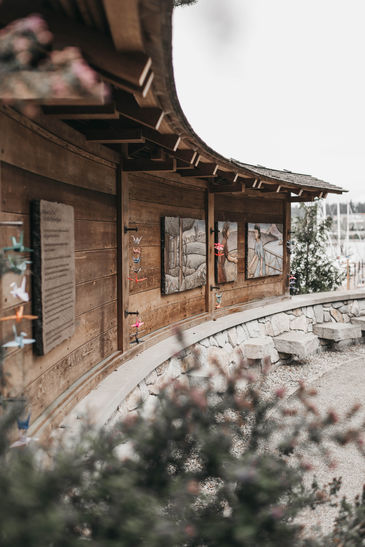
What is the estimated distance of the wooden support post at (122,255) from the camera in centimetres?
454

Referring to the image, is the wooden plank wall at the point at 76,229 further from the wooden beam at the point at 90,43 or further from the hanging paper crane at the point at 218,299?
the hanging paper crane at the point at 218,299

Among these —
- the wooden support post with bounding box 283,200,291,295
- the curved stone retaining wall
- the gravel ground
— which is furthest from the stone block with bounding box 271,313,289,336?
the wooden support post with bounding box 283,200,291,295

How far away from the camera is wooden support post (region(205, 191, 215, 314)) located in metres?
6.86

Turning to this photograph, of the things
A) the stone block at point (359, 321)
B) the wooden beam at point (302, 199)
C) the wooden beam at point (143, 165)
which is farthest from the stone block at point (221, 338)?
the wooden beam at point (302, 199)

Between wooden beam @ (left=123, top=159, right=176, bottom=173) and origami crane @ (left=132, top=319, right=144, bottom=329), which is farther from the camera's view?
origami crane @ (left=132, top=319, right=144, bottom=329)

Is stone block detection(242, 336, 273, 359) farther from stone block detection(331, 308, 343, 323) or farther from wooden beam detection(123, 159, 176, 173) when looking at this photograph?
wooden beam detection(123, 159, 176, 173)

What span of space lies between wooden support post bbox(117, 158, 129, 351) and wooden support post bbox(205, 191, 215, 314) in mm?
2376

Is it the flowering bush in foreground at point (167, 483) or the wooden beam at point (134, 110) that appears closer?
the flowering bush in foreground at point (167, 483)

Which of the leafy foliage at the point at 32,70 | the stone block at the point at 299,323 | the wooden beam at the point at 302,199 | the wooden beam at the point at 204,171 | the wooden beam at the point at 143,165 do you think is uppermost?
the wooden beam at the point at 204,171

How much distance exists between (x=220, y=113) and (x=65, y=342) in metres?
61.2

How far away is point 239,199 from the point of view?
7.81 metres

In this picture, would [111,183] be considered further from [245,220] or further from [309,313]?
[309,313]

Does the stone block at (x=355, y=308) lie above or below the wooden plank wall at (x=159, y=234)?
below

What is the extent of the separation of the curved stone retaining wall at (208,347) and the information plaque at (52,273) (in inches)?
22.3
